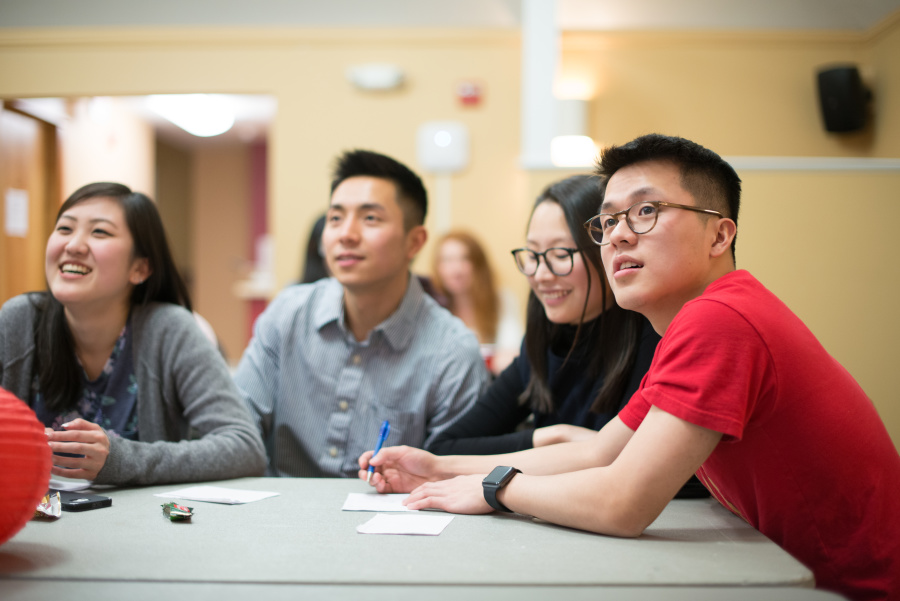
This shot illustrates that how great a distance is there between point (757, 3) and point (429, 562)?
4.54m

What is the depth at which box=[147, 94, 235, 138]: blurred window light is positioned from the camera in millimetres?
5168

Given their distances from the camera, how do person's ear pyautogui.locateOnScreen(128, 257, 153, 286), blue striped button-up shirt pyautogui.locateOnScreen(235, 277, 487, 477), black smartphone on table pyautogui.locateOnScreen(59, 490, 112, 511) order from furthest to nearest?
blue striped button-up shirt pyautogui.locateOnScreen(235, 277, 487, 477) < person's ear pyautogui.locateOnScreen(128, 257, 153, 286) < black smartphone on table pyautogui.locateOnScreen(59, 490, 112, 511)

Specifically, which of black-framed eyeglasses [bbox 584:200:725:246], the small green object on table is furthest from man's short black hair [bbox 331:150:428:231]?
the small green object on table

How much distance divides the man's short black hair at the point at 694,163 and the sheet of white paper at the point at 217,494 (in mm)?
850

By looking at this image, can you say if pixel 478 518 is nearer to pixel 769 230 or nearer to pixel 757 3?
pixel 769 230

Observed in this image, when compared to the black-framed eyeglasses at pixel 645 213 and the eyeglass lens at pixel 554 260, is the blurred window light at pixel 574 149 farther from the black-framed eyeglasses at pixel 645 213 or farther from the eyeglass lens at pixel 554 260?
the black-framed eyeglasses at pixel 645 213

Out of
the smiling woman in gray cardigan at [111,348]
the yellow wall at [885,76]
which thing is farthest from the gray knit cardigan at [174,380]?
the yellow wall at [885,76]

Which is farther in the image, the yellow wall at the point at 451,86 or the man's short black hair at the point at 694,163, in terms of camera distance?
the yellow wall at the point at 451,86

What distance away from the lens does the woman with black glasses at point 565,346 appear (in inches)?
56.0

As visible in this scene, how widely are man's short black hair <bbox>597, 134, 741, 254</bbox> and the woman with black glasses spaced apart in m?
0.39

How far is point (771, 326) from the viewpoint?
917mm

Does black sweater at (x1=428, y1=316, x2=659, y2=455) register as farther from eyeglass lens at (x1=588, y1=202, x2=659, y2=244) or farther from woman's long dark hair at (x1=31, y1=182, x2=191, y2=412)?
woman's long dark hair at (x1=31, y1=182, x2=191, y2=412)

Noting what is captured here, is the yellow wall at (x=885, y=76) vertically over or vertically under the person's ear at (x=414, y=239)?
over

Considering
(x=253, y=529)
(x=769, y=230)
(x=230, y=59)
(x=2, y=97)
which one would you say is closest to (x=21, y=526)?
(x=253, y=529)
